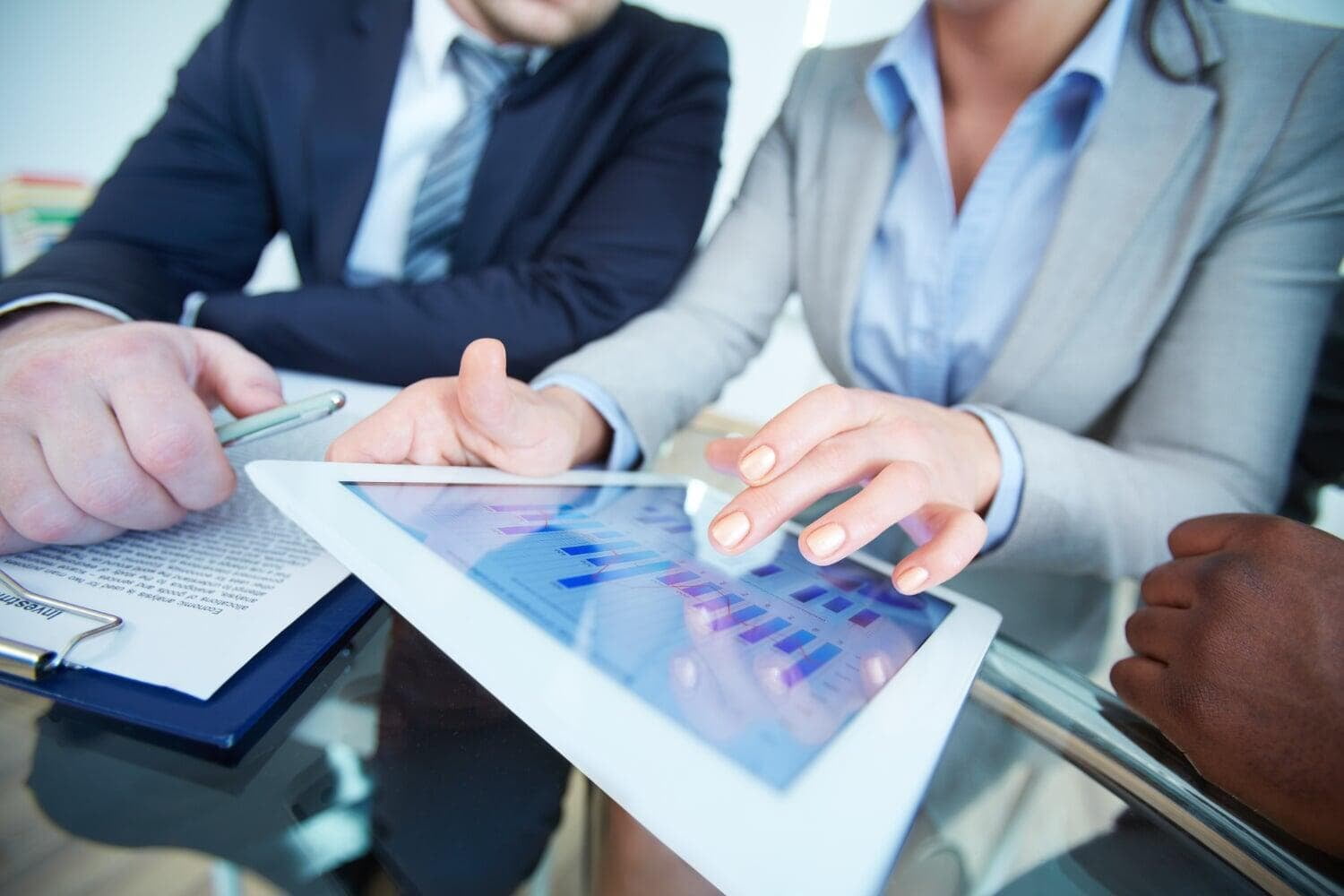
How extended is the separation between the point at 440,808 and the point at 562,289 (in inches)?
16.2

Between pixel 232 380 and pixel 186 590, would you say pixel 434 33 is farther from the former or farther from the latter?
pixel 186 590

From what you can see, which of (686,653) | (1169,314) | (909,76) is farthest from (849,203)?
(686,653)

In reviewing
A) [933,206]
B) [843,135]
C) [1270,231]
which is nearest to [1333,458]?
[1270,231]

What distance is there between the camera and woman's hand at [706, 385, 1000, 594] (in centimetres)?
24

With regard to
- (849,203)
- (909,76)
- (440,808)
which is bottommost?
(440,808)

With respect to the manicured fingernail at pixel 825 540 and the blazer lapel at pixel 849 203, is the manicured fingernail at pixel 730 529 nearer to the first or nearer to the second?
the manicured fingernail at pixel 825 540

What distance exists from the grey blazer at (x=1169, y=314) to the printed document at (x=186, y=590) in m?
0.22

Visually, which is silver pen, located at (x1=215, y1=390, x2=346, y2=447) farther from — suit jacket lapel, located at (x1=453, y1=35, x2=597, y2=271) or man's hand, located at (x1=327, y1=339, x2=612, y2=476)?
suit jacket lapel, located at (x1=453, y1=35, x2=597, y2=271)

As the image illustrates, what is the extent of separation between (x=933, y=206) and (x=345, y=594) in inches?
21.8

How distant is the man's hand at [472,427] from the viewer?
28cm

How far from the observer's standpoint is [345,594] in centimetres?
24

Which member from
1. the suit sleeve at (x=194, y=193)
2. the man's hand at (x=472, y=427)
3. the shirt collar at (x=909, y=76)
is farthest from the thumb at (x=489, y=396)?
the shirt collar at (x=909, y=76)

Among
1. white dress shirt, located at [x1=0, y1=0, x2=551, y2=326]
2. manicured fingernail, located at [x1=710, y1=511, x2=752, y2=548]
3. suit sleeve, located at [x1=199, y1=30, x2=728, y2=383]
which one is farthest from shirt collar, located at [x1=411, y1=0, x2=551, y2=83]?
manicured fingernail, located at [x1=710, y1=511, x2=752, y2=548]

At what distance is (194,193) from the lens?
562mm
